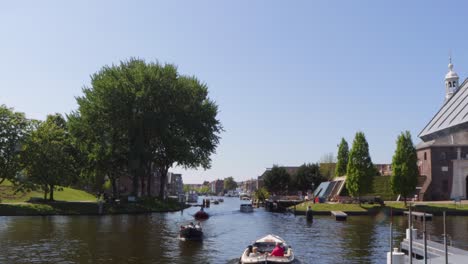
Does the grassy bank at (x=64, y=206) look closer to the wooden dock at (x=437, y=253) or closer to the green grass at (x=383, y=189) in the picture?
the green grass at (x=383, y=189)

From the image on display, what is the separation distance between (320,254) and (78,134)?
198ft

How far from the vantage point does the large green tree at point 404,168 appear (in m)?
84.9

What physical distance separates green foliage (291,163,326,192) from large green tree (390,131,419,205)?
4742 cm

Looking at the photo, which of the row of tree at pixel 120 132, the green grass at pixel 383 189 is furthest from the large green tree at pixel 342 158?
the row of tree at pixel 120 132

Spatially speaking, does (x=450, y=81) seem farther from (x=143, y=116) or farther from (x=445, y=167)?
(x=143, y=116)

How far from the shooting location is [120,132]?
83188 mm

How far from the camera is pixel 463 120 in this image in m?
5.29

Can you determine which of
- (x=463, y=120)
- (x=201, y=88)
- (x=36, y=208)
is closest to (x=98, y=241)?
(x=36, y=208)

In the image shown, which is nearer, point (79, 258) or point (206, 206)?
point (79, 258)

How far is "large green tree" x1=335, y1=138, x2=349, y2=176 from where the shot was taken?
381 ft

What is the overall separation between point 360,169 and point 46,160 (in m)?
58.7

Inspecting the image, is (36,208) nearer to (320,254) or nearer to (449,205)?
(320,254)

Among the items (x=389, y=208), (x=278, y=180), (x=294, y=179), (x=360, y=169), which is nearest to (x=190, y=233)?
(x=389, y=208)

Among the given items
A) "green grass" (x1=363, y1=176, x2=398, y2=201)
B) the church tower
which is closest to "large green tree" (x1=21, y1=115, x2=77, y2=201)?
"green grass" (x1=363, y1=176, x2=398, y2=201)
